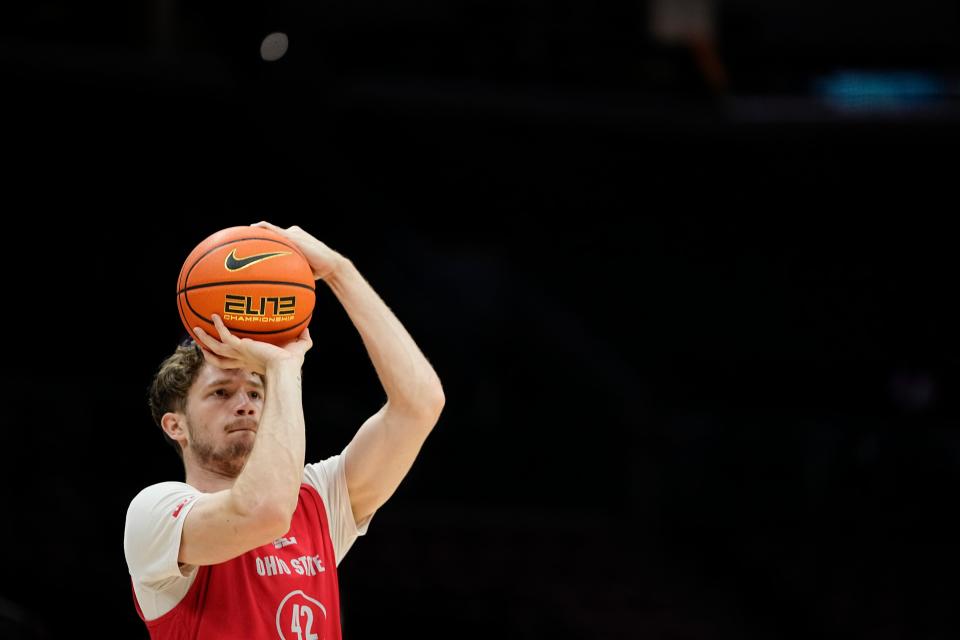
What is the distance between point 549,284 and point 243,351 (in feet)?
41.8

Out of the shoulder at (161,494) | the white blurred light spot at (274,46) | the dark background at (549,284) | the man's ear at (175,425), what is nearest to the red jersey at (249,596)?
the shoulder at (161,494)

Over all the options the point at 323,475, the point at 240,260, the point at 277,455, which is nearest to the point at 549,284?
the point at 323,475

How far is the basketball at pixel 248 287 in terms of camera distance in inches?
114

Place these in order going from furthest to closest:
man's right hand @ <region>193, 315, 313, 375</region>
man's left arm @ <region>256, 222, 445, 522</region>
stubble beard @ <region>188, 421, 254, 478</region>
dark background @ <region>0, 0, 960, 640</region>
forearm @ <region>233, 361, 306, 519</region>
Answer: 1. dark background @ <region>0, 0, 960, 640</region>
2. man's left arm @ <region>256, 222, 445, 522</region>
3. stubble beard @ <region>188, 421, 254, 478</region>
4. man's right hand @ <region>193, 315, 313, 375</region>
5. forearm @ <region>233, 361, 306, 519</region>

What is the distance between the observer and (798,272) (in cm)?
1584

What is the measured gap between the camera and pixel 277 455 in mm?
2715

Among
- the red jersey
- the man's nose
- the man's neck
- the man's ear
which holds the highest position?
the man's nose

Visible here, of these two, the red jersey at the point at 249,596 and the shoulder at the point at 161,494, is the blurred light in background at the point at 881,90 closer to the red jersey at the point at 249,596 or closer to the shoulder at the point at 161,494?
the red jersey at the point at 249,596

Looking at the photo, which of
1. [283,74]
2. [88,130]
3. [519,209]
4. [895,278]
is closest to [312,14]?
[283,74]

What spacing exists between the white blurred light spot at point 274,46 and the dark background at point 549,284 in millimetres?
93

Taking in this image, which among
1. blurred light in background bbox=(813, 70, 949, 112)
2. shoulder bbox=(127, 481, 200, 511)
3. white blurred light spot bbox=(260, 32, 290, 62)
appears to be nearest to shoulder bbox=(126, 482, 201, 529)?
shoulder bbox=(127, 481, 200, 511)

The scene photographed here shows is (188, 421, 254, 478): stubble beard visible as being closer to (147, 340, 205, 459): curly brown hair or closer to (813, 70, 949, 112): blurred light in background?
(147, 340, 205, 459): curly brown hair

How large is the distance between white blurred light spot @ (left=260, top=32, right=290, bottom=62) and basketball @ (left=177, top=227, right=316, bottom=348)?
882cm

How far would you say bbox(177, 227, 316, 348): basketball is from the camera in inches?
114
